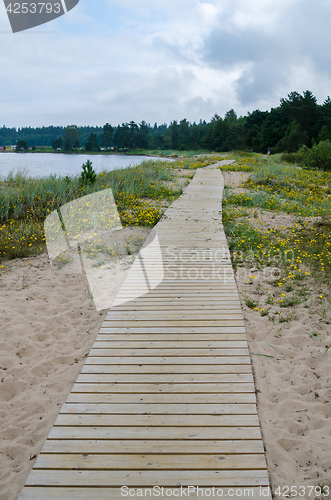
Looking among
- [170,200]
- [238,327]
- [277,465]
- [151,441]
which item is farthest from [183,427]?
[170,200]

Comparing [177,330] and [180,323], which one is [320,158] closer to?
[180,323]

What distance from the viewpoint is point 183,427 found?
2.13 metres

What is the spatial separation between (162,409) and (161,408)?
0.04 feet

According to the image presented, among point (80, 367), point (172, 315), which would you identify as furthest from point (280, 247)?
point (80, 367)

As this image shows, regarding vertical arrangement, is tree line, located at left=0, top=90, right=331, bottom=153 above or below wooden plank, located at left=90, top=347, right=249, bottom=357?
above

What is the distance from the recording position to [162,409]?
2.27m

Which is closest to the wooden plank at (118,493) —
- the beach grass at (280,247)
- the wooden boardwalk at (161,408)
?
the wooden boardwalk at (161,408)

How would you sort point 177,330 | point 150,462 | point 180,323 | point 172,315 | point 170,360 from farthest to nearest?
point 172,315
point 180,323
point 177,330
point 170,360
point 150,462

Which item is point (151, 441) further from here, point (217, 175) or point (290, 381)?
point (217, 175)

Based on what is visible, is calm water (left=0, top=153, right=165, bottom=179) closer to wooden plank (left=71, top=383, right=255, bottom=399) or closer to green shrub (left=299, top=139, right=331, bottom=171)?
wooden plank (left=71, top=383, right=255, bottom=399)

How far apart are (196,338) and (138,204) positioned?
6.10 metres

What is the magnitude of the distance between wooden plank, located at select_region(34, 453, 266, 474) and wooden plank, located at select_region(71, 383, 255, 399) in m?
0.53

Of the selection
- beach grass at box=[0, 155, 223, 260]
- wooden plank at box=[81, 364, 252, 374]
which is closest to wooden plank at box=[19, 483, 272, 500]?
wooden plank at box=[81, 364, 252, 374]

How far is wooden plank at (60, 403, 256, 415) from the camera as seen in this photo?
2246 mm
